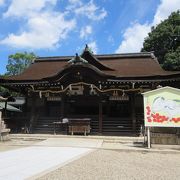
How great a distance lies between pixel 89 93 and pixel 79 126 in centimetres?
287

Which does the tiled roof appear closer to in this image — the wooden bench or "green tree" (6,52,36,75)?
the wooden bench

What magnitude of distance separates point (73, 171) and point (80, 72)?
11.9 meters

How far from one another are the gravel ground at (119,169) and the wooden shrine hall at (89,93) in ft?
27.1

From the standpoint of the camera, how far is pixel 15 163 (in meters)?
8.08

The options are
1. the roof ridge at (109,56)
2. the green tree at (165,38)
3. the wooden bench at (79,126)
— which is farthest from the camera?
the green tree at (165,38)

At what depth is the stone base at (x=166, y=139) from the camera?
1222 cm

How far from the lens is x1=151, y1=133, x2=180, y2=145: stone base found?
481 inches

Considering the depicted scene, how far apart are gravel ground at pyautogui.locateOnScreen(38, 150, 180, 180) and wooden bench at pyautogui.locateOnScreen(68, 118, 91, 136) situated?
741cm

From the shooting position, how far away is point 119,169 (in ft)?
24.7

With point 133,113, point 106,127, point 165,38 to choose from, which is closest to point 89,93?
point 106,127

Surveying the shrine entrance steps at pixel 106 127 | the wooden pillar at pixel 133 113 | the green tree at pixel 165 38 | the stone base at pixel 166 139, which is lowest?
the stone base at pixel 166 139

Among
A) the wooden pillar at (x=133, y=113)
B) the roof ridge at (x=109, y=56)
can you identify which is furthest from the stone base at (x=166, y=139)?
the roof ridge at (x=109, y=56)

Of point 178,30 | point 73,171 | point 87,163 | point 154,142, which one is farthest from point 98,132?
point 178,30

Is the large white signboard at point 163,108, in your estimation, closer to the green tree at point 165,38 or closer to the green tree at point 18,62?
the green tree at point 165,38
